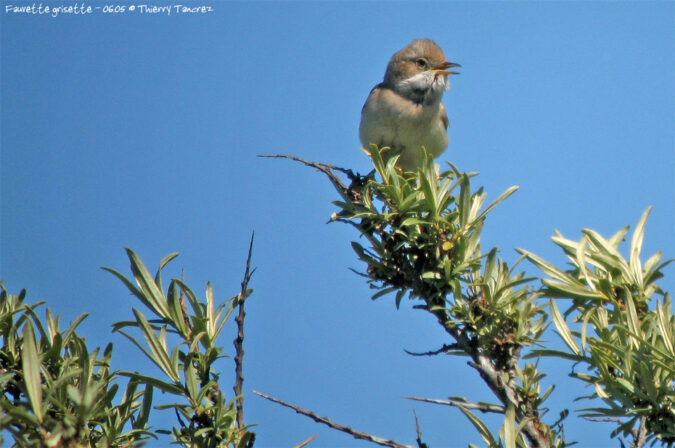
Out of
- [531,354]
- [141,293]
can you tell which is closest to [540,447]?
[531,354]

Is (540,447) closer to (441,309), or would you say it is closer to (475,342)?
(475,342)

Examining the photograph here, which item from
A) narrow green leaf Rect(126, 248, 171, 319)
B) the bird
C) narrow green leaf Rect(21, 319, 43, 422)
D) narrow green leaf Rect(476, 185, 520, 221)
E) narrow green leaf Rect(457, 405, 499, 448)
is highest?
the bird

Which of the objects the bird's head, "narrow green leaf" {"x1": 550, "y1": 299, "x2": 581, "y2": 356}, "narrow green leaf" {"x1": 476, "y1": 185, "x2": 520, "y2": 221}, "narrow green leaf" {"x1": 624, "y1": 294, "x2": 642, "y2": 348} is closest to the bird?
the bird's head

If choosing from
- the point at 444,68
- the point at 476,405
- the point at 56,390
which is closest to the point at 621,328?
the point at 476,405

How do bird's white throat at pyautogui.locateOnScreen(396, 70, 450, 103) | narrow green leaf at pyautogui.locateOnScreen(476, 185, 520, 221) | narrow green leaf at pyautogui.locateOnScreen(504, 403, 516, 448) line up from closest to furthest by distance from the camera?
narrow green leaf at pyautogui.locateOnScreen(504, 403, 516, 448), narrow green leaf at pyautogui.locateOnScreen(476, 185, 520, 221), bird's white throat at pyautogui.locateOnScreen(396, 70, 450, 103)

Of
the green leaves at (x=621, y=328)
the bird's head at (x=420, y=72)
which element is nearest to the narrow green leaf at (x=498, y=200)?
the green leaves at (x=621, y=328)

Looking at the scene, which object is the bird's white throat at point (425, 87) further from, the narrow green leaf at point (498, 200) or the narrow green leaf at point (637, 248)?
the narrow green leaf at point (637, 248)

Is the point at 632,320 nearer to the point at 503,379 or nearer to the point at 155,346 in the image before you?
the point at 503,379

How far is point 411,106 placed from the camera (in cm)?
671

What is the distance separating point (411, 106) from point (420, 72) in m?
0.58

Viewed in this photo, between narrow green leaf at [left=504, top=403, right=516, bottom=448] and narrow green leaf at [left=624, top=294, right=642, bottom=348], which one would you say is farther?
narrow green leaf at [left=624, top=294, right=642, bottom=348]

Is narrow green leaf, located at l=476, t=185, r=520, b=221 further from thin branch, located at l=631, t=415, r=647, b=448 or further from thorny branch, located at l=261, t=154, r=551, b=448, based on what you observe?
thin branch, located at l=631, t=415, r=647, b=448

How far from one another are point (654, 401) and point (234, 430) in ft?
3.96

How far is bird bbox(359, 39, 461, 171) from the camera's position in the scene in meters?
6.54
